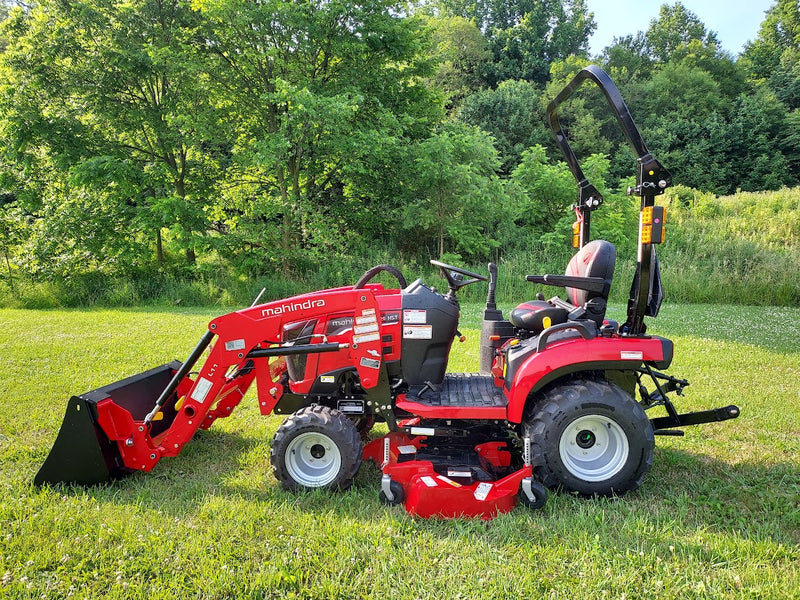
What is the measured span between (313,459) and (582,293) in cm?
213

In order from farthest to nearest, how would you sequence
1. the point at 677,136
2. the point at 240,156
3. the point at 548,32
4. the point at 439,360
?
1. the point at 548,32
2. the point at 677,136
3. the point at 240,156
4. the point at 439,360

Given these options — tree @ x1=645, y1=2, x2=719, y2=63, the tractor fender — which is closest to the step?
the tractor fender

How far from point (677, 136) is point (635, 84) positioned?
5.26m

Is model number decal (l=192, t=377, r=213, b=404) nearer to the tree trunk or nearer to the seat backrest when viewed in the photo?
the seat backrest

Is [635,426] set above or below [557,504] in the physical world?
above

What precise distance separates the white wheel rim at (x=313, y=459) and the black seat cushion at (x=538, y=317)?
1.55 metres

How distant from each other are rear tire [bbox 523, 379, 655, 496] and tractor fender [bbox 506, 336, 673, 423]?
11 cm

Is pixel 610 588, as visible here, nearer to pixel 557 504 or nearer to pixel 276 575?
pixel 557 504

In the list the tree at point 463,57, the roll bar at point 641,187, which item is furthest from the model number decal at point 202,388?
the tree at point 463,57

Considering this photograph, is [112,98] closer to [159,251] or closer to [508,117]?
[159,251]

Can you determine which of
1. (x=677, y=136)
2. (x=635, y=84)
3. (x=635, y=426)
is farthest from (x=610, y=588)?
(x=635, y=84)

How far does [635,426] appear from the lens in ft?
10.6

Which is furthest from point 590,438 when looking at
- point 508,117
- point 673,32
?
point 673,32

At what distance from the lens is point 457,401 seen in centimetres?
355
